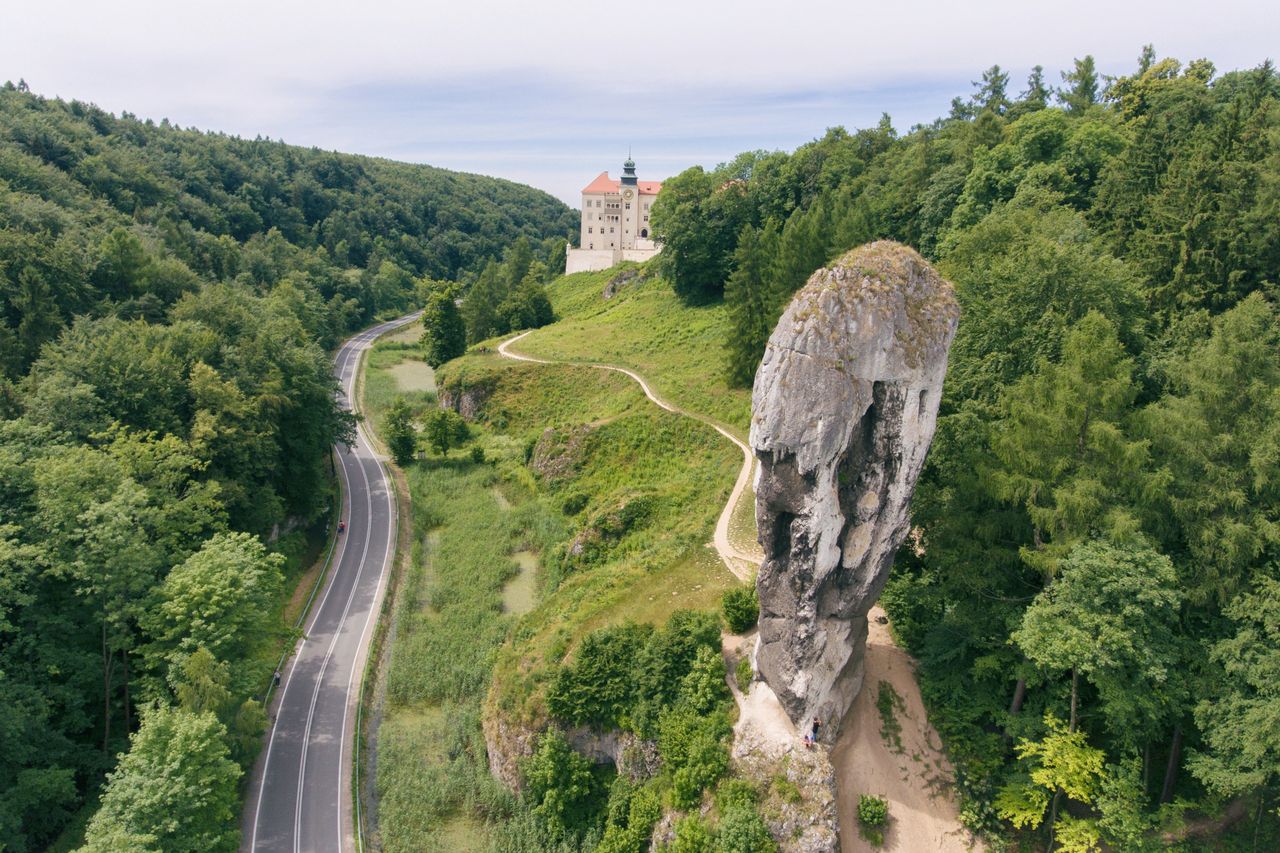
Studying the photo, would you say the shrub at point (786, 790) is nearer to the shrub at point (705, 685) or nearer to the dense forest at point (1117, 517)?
the shrub at point (705, 685)

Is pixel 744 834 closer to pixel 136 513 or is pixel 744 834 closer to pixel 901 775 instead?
pixel 901 775

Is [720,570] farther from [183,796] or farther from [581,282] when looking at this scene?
[581,282]

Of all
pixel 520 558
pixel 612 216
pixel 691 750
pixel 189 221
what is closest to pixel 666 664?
pixel 691 750

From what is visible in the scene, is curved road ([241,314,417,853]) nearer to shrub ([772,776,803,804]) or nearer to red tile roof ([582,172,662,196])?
shrub ([772,776,803,804])

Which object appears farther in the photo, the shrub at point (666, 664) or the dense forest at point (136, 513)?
the shrub at point (666, 664)

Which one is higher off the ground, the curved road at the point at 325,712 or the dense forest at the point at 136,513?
the dense forest at the point at 136,513

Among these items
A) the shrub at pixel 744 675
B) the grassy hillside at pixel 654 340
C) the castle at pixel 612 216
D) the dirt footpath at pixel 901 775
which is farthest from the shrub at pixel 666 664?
the castle at pixel 612 216

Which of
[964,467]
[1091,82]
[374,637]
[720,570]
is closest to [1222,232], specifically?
[964,467]
